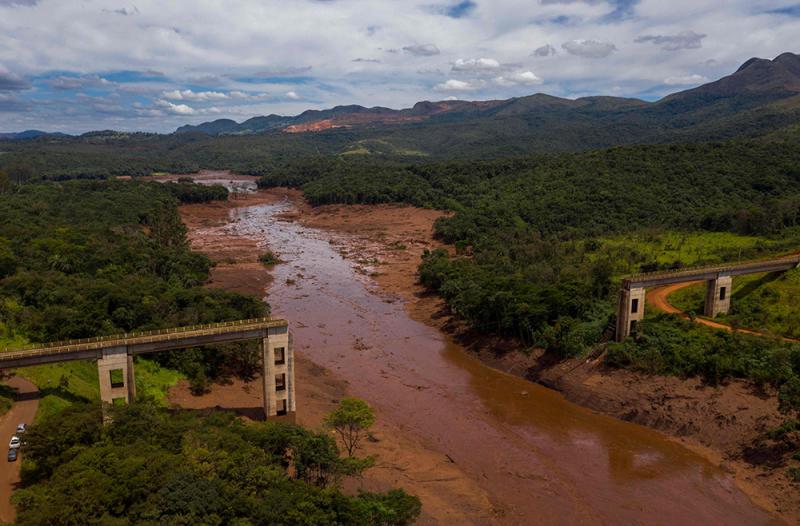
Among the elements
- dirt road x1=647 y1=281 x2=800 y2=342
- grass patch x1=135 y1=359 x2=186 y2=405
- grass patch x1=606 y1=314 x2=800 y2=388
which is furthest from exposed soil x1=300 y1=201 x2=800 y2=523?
grass patch x1=135 y1=359 x2=186 y2=405

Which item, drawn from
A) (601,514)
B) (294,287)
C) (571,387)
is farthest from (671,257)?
(294,287)

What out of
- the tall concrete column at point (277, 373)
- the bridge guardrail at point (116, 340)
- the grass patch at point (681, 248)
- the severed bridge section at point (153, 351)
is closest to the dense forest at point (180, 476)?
the severed bridge section at point (153, 351)

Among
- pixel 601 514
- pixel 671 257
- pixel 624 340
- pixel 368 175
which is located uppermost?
pixel 368 175

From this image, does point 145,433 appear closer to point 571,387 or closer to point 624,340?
point 571,387

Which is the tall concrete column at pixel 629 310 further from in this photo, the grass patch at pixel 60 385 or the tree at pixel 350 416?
the grass patch at pixel 60 385

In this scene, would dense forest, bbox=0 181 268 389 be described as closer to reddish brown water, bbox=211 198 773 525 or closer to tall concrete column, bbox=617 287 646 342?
reddish brown water, bbox=211 198 773 525
